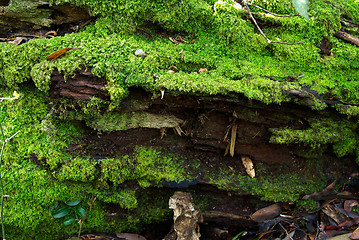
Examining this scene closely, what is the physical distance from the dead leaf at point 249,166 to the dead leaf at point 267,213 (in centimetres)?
47

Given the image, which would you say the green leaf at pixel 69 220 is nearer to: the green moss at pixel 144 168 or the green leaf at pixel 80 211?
the green leaf at pixel 80 211

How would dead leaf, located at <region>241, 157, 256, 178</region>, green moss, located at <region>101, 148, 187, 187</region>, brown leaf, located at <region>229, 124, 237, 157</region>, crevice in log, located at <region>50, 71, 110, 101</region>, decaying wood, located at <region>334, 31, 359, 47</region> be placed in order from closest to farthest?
1. crevice in log, located at <region>50, 71, 110, 101</region>
2. green moss, located at <region>101, 148, 187, 187</region>
3. brown leaf, located at <region>229, 124, 237, 157</region>
4. dead leaf, located at <region>241, 157, 256, 178</region>
5. decaying wood, located at <region>334, 31, 359, 47</region>

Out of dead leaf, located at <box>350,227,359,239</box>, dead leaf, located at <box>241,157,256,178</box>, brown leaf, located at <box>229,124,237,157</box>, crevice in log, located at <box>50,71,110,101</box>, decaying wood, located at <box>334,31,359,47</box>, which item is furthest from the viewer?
decaying wood, located at <box>334,31,359,47</box>

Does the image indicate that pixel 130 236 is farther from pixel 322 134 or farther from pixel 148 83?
pixel 322 134

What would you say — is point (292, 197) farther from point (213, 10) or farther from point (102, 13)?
point (102, 13)

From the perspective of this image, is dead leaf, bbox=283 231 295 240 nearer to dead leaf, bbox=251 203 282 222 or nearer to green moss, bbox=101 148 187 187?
dead leaf, bbox=251 203 282 222

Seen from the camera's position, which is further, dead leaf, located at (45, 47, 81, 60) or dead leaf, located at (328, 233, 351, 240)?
dead leaf, located at (328, 233, 351, 240)

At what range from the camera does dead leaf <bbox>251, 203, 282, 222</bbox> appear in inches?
130

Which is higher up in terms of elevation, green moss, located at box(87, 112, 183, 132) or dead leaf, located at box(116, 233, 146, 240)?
green moss, located at box(87, 112, 183, 132)

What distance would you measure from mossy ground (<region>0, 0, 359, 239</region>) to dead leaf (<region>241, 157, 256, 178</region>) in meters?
0.08

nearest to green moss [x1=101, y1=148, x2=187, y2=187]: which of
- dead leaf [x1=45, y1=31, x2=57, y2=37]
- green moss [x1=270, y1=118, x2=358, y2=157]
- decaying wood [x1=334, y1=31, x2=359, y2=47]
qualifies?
green moss [x1=270, y1=118, x2=358, y2=157]

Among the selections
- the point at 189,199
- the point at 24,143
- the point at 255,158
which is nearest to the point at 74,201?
the point at 24,143

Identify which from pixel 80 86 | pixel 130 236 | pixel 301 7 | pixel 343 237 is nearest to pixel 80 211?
pixel 130 236

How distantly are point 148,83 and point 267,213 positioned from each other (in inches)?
85.4
